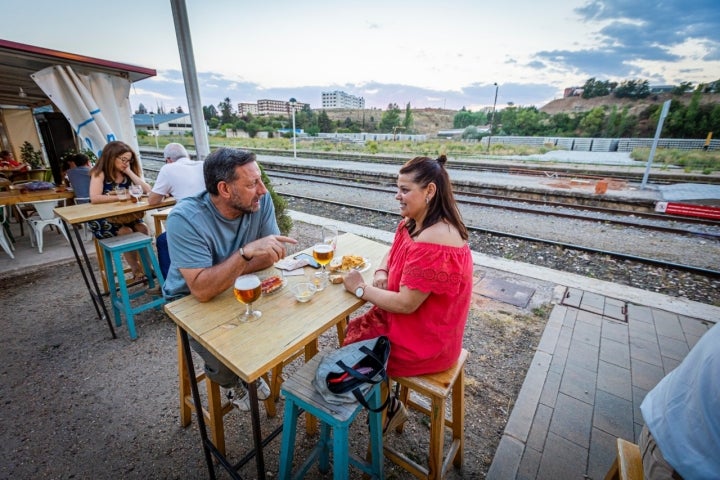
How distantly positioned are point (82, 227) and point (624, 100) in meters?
79.6

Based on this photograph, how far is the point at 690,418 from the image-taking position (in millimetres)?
1109

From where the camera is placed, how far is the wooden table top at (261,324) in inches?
53.9

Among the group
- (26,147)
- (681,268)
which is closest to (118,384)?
(681,268)

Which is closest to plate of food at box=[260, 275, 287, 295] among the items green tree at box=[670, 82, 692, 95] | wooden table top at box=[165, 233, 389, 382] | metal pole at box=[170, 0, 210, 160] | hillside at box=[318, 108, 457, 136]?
wooden table top at box=[165, 233, 389, 382]

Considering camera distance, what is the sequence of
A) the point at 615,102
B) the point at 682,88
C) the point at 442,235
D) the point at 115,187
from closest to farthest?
the point at 442,235
the point at 115,187
the point at 682,88
the point at 615,102

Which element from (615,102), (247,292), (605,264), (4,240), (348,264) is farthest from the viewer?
(615,102)

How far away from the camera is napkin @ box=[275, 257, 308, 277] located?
2.18 metres

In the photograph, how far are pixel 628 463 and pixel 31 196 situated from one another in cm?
749

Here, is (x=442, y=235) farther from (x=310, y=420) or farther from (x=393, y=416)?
(x=310, y=420)

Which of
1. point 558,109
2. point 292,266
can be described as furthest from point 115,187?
point 558,109

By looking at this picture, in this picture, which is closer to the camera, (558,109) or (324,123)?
(324,123)

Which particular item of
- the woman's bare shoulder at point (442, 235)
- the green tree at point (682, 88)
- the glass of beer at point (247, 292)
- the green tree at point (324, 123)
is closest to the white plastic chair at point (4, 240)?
the glass of beer at point (247, 292)

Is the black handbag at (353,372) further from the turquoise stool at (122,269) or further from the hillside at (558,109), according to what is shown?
the hillside at (558,109)

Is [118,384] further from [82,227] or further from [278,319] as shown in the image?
[82,227]
